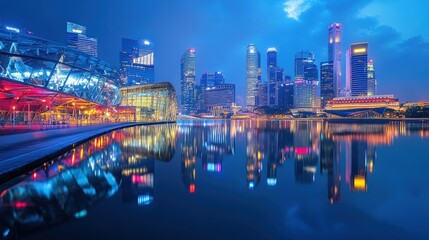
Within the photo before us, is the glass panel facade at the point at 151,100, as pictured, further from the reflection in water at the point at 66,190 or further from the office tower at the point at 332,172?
the office tower at the point at 332,172

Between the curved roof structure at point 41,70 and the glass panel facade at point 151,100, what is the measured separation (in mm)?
34852

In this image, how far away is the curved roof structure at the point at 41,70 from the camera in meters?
30.2

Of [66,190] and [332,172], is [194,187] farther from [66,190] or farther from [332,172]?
[332,172]

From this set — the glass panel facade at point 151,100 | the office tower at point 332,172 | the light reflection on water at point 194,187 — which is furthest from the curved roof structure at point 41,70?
the glass panel facade at point 151,100

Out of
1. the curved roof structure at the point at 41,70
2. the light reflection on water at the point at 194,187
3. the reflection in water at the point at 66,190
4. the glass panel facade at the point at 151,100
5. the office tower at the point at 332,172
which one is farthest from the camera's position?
the glass panel facade at the point at 151,100

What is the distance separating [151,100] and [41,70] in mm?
51299

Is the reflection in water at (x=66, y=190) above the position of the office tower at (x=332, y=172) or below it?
above

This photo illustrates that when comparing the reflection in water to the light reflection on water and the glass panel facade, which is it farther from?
the glass panel facade

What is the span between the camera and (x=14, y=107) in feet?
139

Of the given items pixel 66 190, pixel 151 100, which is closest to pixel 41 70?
pixel 66 190

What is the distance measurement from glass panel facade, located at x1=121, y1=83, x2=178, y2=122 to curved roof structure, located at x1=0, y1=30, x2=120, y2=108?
34852mm

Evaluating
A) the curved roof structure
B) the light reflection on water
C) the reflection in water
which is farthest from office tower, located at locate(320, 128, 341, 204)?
the curved roof structure

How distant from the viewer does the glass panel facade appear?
8344 centimetres

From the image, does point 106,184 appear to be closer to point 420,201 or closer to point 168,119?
point 420,201
